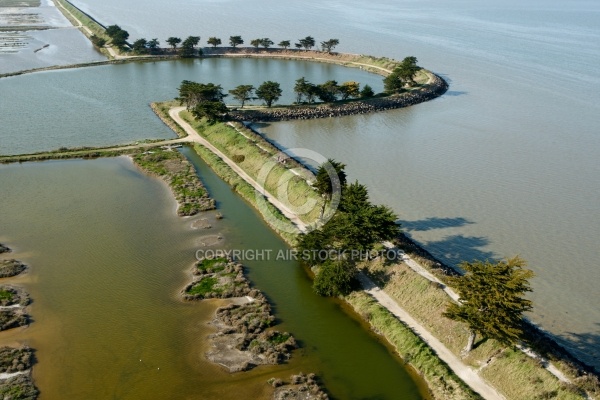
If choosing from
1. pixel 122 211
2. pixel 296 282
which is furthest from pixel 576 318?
pixel 122 211

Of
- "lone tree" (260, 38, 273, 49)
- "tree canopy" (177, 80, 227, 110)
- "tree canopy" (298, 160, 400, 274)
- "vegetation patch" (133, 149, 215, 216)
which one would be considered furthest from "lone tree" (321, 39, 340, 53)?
"tree canopy" (298, 160, 400, 274)

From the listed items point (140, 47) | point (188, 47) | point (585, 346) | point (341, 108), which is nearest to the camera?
point (585, 346)

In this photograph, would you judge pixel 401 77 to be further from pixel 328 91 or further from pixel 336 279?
pixel 336 279

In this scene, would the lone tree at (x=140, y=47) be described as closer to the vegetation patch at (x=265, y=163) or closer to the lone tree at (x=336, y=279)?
the vegetation patch at (x=265, y=163)

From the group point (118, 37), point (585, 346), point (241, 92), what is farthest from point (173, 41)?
point (585, 346)

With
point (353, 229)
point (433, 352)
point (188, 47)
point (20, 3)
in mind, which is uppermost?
point (20, 3)

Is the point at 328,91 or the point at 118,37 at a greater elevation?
the point at 118,37
